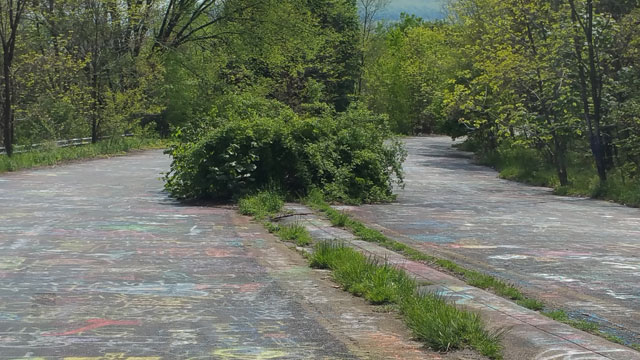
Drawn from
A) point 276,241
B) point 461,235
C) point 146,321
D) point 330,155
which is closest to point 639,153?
Answer: point 330,155

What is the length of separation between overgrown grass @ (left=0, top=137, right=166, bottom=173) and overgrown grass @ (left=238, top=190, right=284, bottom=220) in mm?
15139

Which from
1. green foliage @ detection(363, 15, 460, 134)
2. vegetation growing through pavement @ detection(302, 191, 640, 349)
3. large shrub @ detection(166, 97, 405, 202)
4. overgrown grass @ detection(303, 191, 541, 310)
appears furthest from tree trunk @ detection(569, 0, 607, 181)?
green foliage @ detection(363, 15, 460, 134)

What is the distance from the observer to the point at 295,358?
6484mm

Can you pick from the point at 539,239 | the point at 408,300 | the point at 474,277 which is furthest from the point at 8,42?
the point at 408,300

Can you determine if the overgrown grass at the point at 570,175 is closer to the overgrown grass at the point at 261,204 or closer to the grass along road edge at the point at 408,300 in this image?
the overgrown grass at the point at 261,204

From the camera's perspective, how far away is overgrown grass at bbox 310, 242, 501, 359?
687cm

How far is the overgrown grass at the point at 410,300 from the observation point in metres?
6.87

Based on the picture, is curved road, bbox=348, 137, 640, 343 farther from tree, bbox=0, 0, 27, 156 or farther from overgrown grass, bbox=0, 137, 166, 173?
tree, bbox=0, 0, 27, 156

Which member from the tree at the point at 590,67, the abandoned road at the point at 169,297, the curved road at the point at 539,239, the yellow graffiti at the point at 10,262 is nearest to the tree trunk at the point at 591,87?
the tree at the point at 590,67

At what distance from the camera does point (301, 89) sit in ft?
189

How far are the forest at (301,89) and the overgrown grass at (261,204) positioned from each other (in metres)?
1.14

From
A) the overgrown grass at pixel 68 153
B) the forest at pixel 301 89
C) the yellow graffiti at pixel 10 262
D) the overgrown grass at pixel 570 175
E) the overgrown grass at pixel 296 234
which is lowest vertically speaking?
the overgrown grass at pixel 570 175

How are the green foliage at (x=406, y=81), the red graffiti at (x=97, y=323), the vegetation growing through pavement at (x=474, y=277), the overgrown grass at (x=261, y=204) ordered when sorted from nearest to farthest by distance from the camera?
the red graffiti at (x=97, y=323) < the vegetation growing through pavement at (x=474, y=277) < the overgrown grass at (x=261, y=204) < the green foliage at (x=406, y=81)

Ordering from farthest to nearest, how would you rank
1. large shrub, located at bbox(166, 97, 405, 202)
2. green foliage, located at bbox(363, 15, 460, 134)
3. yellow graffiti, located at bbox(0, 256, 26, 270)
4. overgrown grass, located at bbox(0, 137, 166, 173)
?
1. green foliage, located at bbox(363, 15, 460, 134)
2. overgrown grass, located at bbox(0, 137, 166, 173)
3. large shrub, located at bbox(166, 97, 405, 202)
4. yellow graffiti, located at bbox(0, 256, 26, 270)
